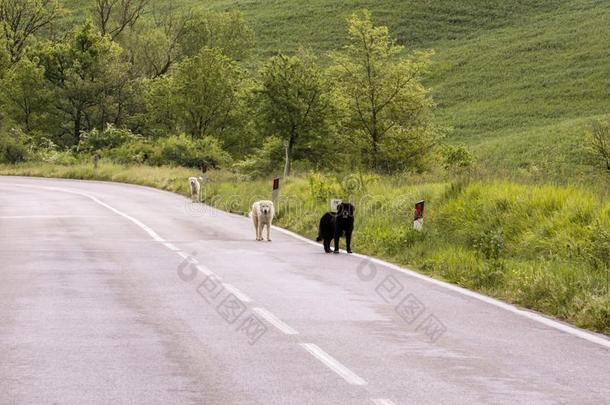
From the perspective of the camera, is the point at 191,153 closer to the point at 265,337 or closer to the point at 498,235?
the point at 498,235

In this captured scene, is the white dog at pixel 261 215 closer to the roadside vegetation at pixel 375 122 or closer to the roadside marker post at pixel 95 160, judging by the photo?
the roadside vegetation at pixel 375 122

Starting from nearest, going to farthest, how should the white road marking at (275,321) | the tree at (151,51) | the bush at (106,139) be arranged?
the white road marking at (275,321)
the bush at (106,139)
the tree at (151,51)

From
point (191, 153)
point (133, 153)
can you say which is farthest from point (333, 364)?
point (133, 153)

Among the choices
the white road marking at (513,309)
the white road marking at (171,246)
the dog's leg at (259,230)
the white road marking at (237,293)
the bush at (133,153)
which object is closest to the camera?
the white road marking at (513,309)

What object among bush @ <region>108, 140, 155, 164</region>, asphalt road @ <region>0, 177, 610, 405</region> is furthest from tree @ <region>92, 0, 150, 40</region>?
asphalt road @ <region>0, 177, 610, 405</region>

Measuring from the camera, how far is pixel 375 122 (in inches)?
1462

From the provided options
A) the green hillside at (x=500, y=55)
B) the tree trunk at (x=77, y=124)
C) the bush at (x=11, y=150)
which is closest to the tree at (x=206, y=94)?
the bush at (x=11, y=150)

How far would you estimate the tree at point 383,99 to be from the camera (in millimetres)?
36812

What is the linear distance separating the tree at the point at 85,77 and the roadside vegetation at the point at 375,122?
166mm

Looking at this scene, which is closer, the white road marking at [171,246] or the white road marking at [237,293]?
the white road marking at [237,293]

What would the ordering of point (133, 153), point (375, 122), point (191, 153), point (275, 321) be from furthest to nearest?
1. point (133, 153)
2. point (191, 153)
3. point (375, 122)
4. point (275, 321)

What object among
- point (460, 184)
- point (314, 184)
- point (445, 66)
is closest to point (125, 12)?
point (445, 66)

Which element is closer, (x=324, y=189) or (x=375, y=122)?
(x=324, y=189)

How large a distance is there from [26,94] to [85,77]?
4.52 meters
